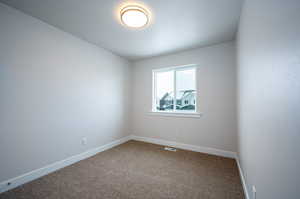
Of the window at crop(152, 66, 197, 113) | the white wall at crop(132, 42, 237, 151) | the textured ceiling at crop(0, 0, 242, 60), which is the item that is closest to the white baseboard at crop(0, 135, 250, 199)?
the white wall at crop(132, 42, 237, 151)

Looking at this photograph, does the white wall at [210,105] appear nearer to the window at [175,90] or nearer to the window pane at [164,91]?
the window at [175,90]

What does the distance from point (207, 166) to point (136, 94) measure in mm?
2587

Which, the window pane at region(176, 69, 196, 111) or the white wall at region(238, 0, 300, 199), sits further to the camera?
the window pane at region(176, 69, 196, 111)

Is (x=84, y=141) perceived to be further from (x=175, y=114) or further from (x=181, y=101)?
(x=181, y=101)

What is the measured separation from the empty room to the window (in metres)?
0.03

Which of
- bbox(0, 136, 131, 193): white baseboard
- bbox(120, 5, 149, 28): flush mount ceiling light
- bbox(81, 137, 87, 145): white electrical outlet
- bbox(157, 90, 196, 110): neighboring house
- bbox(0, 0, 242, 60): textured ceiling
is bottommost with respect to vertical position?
bbox(0, 136, 131, 193): white baseboard

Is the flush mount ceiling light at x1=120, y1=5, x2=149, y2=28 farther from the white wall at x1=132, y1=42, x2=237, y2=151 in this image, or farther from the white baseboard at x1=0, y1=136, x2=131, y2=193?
the white baseboard at x1=0, y1=136, x2=131, y2=193

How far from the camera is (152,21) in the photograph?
194cm

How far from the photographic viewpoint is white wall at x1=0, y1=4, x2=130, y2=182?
5.35 ft

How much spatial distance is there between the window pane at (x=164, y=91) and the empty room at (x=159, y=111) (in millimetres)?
57

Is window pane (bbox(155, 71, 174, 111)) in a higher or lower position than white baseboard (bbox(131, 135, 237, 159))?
higher

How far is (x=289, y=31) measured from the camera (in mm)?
585

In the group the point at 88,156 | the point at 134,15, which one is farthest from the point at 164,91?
the point at 88,156

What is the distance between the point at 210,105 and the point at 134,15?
2.35 m
